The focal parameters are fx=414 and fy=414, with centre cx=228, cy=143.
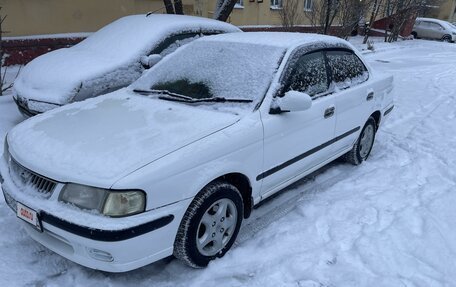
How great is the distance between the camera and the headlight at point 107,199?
2391 mm

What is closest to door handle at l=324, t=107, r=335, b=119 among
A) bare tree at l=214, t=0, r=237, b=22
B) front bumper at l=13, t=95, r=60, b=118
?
front bumper at l=13, t=95, r=60, b=118

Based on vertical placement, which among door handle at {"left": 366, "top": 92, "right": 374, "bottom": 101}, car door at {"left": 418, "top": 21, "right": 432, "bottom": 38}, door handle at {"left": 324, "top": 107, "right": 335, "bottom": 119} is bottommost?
car door at {"left": 418, "top": 21, "right": 432, "bottom": 38}

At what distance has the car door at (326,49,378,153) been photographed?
163 inches

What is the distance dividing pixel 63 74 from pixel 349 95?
11.3 feet

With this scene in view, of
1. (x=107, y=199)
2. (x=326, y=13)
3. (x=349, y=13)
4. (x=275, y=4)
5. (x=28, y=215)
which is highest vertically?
(x=107, y=199)

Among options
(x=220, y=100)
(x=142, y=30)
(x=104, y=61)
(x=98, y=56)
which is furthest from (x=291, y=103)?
(x=142, y=30)

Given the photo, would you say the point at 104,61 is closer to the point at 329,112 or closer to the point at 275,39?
the point at 275,39

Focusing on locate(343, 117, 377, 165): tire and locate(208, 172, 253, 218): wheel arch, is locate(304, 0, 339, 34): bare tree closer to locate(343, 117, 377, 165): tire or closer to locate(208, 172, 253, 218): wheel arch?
locate(343, 117, 377, 165): tire

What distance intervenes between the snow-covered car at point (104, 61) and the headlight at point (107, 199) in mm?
2431

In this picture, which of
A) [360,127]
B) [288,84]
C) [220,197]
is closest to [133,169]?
[220,197]

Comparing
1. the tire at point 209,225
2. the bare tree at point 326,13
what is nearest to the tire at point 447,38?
the bare tree at point 326,13

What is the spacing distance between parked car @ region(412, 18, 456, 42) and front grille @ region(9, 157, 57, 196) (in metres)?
28.4

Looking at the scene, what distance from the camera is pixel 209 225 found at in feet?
9.55

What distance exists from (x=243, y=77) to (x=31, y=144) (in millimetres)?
1692
